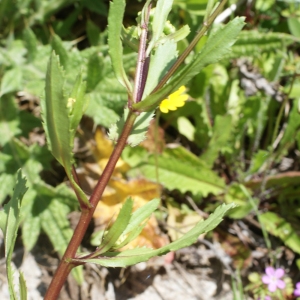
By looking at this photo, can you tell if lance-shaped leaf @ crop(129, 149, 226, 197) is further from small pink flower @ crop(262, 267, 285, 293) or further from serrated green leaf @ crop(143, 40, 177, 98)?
serrated green leaf @ crop(143, 40, 177, 98)

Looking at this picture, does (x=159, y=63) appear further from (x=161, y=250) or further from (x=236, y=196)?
(x=236, y=196)

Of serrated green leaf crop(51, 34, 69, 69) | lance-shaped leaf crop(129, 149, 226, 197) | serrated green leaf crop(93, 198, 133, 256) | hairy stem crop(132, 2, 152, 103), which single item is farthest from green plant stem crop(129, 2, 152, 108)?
lance-shaped leaf crop(129, 149, 226, 197)

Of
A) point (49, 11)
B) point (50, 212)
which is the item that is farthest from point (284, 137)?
point (49, 11)

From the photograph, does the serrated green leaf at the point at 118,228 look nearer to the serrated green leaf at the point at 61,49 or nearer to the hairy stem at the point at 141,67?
the hairy stem at the point at 141,67

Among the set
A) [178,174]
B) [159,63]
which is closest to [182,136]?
[178,174]

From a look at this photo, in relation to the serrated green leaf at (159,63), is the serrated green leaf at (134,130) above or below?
below

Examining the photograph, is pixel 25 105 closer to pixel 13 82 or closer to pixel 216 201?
pixel 13 82

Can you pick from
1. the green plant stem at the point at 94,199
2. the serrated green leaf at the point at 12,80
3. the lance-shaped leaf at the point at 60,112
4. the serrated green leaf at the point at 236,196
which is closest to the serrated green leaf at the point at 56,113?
the lance-shaped leaf at the point at 60,112

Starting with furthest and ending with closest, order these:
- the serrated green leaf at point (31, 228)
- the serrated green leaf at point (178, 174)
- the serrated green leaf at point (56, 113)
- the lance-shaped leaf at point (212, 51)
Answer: the serrated green leaf at point (178, 174) → the serrated green leaf at point (31, 228) → the lance-shaped leaf at point (212, 51) → the serrated green leaf at point (56, 113)
